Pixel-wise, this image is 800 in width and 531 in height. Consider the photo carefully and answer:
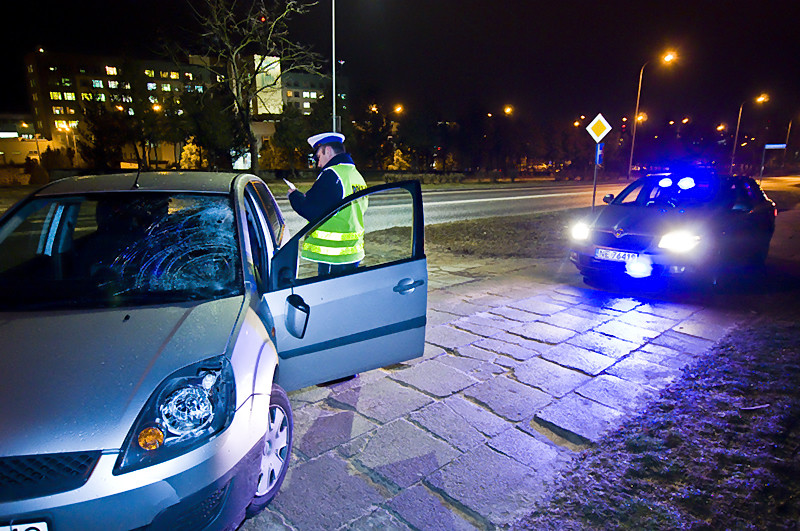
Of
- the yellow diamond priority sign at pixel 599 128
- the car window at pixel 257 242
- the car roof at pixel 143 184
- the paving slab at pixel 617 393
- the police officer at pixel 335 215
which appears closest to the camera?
the car window at pixel 257 242

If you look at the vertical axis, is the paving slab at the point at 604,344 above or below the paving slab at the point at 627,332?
below

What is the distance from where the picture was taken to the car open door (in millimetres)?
2613

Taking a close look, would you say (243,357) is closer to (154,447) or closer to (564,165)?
(154,447)

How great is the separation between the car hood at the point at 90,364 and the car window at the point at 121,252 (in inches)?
8.1

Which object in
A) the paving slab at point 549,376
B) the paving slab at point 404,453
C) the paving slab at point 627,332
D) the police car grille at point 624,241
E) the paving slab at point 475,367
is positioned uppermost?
the police car grille at point 624,241

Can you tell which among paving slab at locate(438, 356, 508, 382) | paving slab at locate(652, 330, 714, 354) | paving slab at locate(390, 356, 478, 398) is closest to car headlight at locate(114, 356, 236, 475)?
paving slab at locate(390, 356, 478, 398)

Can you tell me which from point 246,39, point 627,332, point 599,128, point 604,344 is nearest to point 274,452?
point 604,344

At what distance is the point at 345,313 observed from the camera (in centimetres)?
280

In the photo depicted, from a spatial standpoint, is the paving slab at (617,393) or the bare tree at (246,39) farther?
the bare tree at (246,39)

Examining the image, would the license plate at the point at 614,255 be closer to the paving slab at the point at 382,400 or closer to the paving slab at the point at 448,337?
the paving slab at the point at 448,337

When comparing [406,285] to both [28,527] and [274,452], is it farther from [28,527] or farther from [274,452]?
[28,527]

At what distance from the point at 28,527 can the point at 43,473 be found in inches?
6.3

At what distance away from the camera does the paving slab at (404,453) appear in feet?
8.85

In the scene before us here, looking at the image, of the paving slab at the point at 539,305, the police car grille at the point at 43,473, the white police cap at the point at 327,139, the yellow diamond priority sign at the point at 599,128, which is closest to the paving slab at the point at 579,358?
the paving slab at the point at 539,305
